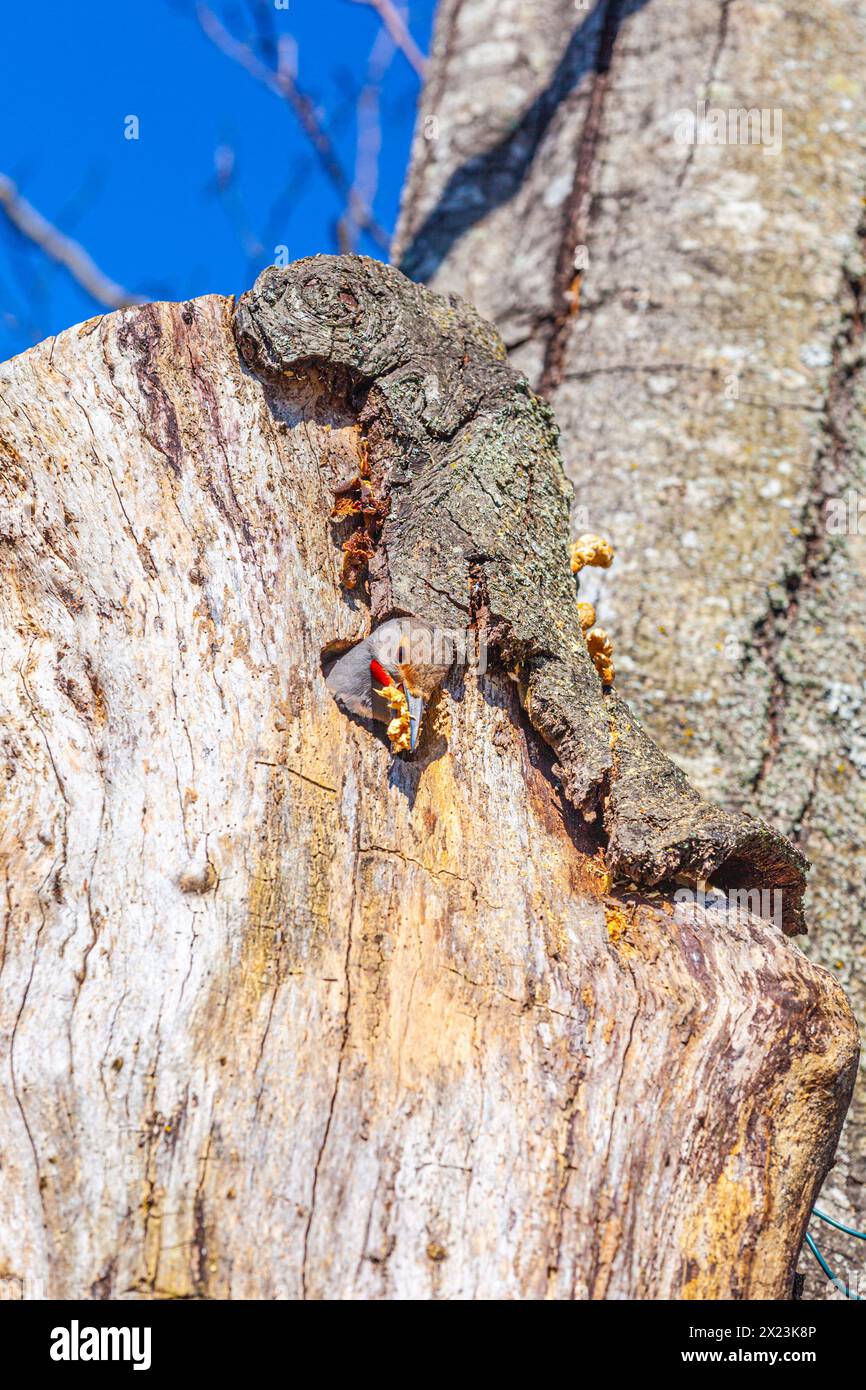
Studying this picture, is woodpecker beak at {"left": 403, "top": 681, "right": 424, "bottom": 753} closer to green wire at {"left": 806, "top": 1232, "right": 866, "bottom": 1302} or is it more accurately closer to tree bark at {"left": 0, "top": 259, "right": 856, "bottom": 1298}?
tree bark at {"left": 0, "top": 259, "right": 856, "bottom": 1298}

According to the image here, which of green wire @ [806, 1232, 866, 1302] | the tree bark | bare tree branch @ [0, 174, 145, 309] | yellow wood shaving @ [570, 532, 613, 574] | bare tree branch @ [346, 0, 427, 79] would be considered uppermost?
bare tree branch @ [346, 0, 427, 79]

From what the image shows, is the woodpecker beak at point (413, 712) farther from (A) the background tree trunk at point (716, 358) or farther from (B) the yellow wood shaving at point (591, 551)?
(A) the background tree trunk at point (716, 358)

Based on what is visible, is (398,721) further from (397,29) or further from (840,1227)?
(397,29)

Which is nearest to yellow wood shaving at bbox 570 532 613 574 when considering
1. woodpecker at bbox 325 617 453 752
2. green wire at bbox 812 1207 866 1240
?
woodpecker at bbox 325 617 453 752

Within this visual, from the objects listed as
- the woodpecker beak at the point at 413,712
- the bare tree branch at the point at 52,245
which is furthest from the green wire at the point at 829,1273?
the bare tree branch at the point at 52,245

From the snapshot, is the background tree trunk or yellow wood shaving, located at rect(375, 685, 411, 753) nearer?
yellow wood shaving, located at rect(375, 685, 411, 753)

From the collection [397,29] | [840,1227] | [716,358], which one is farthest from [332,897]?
[397,29]
